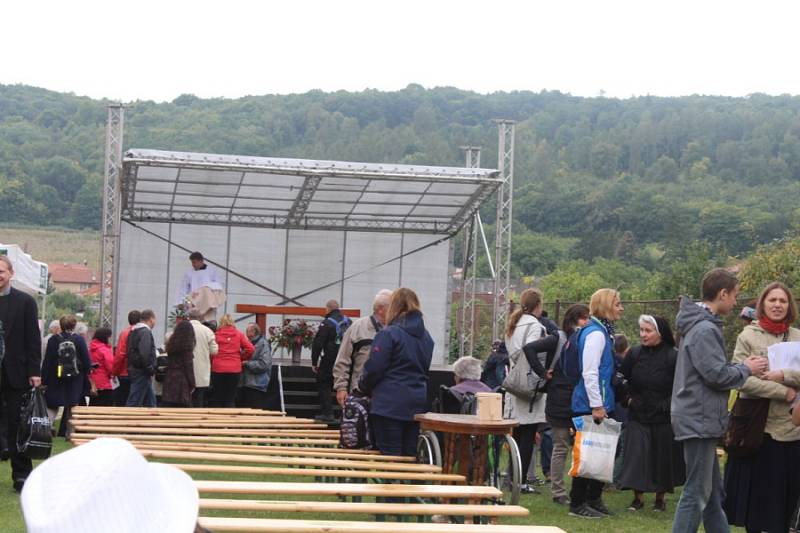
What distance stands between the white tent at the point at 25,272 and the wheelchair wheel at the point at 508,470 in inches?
292

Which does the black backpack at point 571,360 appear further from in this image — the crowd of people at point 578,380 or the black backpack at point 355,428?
the black backpack at point 355,428

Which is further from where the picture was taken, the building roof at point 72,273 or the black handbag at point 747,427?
the building roof at point 72,273

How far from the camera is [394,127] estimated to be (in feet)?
279

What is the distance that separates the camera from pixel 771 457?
6.79 metres

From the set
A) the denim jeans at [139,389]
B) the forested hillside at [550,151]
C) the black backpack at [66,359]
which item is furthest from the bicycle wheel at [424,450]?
the forested hillside at [550,151]

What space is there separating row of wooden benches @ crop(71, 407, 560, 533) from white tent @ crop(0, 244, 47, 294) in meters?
6.45

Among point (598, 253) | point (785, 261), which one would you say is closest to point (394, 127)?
point (598, 253)

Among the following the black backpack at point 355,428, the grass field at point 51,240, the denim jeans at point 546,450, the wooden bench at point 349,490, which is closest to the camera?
the wooden bench at point 349,490

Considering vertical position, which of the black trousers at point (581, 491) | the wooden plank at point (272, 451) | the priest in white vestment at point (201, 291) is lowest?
the black trousers at point (581, 491)

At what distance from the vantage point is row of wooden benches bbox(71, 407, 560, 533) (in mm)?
4469

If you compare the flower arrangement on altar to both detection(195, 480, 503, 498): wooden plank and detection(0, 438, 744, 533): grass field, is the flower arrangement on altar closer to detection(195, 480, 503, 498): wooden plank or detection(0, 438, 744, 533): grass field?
detection(0, 438, 744, 533): grass field

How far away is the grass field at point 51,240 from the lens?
66.0 meters

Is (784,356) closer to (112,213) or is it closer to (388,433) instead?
(388,433)

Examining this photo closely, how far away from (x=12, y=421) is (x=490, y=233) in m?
59.7
